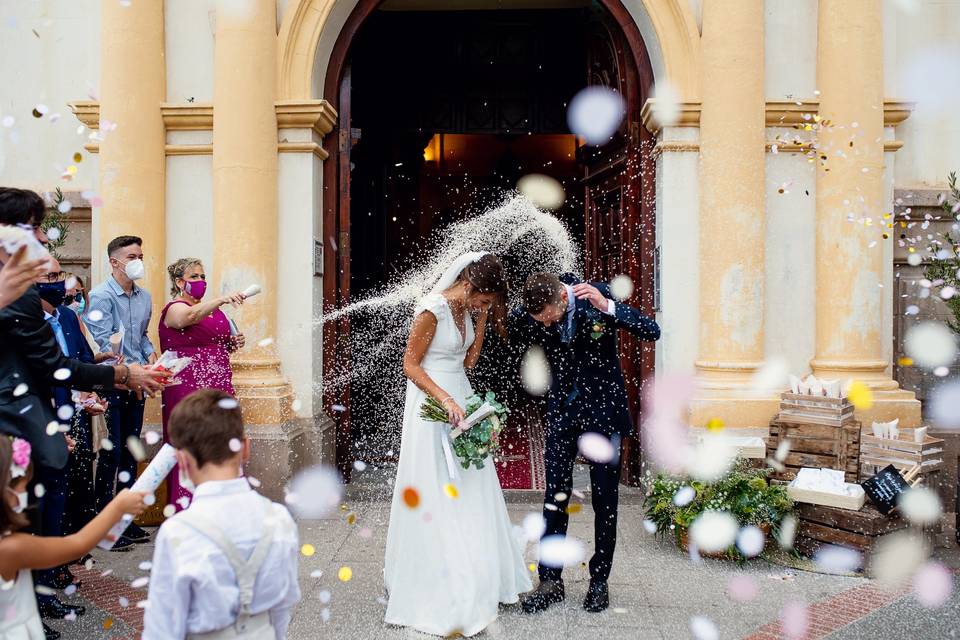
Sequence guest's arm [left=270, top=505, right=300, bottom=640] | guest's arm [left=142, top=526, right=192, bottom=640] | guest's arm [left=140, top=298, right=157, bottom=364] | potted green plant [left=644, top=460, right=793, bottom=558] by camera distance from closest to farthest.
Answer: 1. guest's arm [left=142, top=526, right=192, bottom=640]
2. guest's arm [left=270, top=505, right=300, bottom=640]
3. potted green plant [left=644, top=460, right=793, bottom=558]
4. guest's arm [left=140, top=298, right=157, bottom=364]

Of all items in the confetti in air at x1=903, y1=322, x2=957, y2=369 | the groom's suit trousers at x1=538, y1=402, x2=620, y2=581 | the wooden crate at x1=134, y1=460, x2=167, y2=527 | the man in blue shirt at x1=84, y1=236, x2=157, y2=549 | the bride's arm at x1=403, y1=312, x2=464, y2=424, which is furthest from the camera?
the confetti in air at x1=903, y1=322, x2=957, y2=369

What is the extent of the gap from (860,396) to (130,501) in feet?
17.8

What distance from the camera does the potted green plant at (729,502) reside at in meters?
5.15

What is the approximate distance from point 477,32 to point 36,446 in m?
7.89

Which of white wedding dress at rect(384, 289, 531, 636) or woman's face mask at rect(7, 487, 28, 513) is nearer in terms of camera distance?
woman's face mask at rect(7, 487, 28, 513)

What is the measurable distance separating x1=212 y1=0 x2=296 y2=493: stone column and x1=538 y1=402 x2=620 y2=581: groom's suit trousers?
2.84m

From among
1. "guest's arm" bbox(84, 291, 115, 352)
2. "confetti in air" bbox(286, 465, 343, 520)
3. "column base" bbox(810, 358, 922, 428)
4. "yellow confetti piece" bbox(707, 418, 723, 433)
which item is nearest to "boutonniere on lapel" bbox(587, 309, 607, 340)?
"yellow confetti piece" bbox(707, 418, 723, 433)

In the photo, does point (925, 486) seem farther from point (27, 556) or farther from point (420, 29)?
point (420, 29)

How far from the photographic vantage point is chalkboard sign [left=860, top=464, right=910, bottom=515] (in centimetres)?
491

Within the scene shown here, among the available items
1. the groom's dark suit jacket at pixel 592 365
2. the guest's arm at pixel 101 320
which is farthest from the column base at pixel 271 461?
the groom's dark suit jacket at pixel 592 365

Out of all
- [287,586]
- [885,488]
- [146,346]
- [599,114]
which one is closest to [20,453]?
[287,586]

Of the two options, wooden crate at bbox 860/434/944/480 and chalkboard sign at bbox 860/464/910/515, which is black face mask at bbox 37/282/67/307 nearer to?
chalkboard sign at bbox 860/464/910/515

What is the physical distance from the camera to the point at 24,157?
7.40 metres

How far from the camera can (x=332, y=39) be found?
7.00 metres
